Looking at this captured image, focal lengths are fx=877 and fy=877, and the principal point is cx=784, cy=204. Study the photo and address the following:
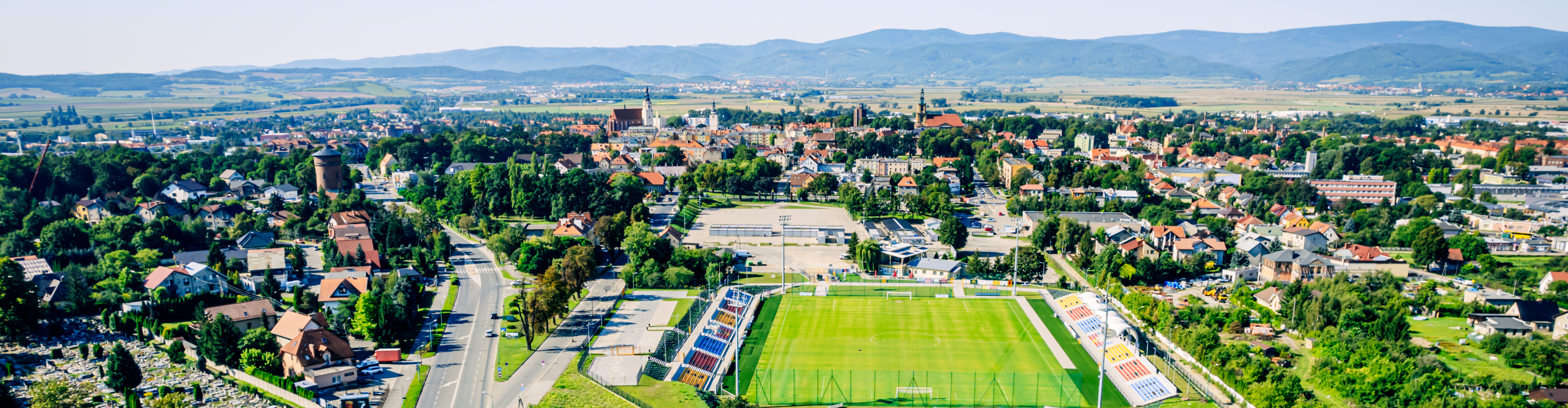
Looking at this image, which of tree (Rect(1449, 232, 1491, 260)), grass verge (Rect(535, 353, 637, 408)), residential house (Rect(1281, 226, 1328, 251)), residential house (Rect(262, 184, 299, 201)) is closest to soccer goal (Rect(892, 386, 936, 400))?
grass verge (Rect(535, 353, 637, 408))

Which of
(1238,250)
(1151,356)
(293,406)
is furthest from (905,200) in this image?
(293,406)

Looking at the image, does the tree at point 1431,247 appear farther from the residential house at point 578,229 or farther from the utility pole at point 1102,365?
the residential house at point 578,229

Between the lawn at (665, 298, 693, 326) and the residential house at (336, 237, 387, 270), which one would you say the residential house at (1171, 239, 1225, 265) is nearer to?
the lawn at (665, 298, 693, 326)

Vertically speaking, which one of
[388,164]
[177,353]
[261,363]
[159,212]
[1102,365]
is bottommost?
[177,353]

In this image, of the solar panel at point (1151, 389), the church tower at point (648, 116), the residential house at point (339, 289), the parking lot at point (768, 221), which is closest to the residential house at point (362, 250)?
the residential house at point (339, 289)

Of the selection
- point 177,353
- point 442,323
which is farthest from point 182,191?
point 442,323

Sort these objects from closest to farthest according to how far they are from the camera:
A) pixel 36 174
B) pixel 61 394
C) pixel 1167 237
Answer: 1. pixel 61 394
2. pixel 1167 237
3. pixel 36 174

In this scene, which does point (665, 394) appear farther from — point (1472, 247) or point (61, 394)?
point (1472, 247)
